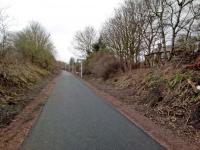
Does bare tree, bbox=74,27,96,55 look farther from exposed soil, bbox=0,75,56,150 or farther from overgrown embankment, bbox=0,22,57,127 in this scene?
exposed soil, bbox=0,75,56,150

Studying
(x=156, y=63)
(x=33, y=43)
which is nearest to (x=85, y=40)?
(x=33, y=43)

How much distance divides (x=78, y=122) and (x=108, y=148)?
2687 millimetres

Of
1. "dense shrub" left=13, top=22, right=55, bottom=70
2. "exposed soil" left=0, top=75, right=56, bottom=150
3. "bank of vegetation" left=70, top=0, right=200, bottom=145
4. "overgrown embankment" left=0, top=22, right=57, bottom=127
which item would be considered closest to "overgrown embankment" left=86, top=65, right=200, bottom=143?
"bank of vegetation" left=70, top=0, right=200, bottom=145

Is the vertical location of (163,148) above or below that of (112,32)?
below

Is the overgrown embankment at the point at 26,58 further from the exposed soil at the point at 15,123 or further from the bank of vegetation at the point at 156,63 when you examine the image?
the bank of vegetation at the point at 156,63

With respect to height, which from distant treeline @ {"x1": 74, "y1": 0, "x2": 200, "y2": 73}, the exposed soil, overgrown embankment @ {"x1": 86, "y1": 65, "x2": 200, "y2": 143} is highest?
distant treeline @ {"x1": 74, "y1": 0, "x2": 200, "y2": 73}

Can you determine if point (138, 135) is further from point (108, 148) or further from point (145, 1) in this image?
point (145, 1)

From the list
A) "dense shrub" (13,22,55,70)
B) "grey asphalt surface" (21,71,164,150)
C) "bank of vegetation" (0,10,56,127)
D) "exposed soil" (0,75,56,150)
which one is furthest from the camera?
"dense shrub" (13,22,55,70)

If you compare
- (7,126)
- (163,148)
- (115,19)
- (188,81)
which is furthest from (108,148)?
(115,19)

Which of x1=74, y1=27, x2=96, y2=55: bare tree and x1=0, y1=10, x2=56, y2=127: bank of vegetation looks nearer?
x1=0, y1=10, x2=56, y2=127: bank of vegetation

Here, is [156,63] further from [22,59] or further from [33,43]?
[33,43]

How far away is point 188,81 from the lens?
1012 centimetres

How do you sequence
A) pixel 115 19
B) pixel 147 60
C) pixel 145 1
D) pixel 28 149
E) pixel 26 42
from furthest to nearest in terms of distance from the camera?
pixel 26 42 < pixel 115 19 < pixel 147 60 < pixel 145 1 < pixel 28 149

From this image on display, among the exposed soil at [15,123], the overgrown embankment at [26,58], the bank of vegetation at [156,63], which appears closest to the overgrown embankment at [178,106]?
the bank of vegetation at [156,63]
